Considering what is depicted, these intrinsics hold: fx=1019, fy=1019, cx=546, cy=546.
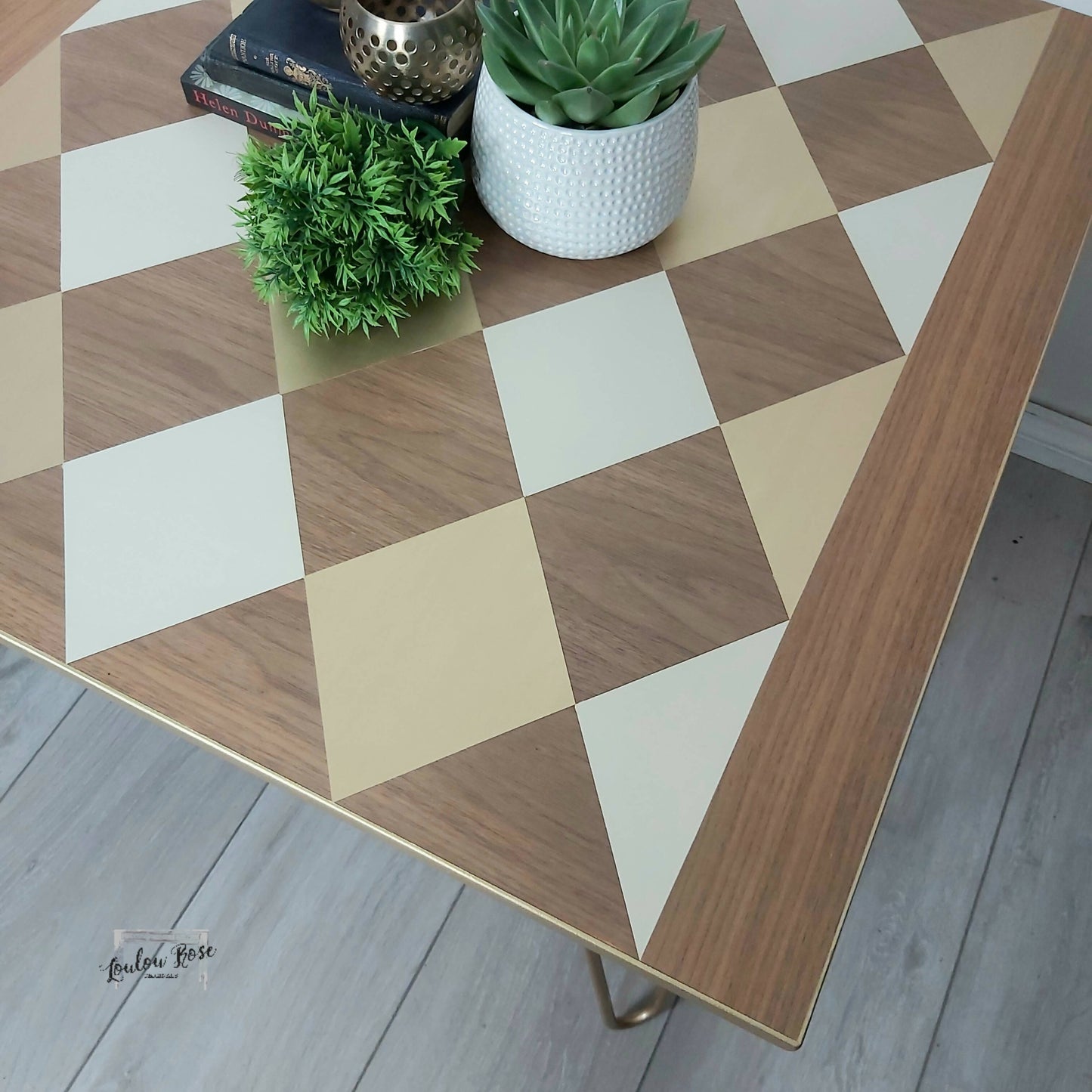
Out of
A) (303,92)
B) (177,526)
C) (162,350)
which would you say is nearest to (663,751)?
(177,526)

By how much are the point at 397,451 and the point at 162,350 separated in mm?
186

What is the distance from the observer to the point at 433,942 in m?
1.11

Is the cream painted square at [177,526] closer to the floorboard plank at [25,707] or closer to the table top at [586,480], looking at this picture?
the table top at [586,480]

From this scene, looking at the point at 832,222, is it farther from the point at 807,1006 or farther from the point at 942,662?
the point at 942,662

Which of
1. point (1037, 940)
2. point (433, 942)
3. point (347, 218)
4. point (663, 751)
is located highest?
point (347, 218)

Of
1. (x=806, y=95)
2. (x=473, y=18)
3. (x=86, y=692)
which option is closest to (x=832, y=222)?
(x=806, y=95)

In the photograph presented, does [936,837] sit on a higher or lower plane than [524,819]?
lower

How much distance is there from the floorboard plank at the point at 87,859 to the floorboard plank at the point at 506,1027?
265 mm

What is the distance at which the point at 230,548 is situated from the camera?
24.6 inches

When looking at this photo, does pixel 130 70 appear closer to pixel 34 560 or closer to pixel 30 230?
pixel 30 230

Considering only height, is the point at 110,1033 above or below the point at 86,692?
below

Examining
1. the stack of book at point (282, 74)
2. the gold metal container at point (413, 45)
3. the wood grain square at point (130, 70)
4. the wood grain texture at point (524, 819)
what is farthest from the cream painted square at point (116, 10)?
the wood grain texture at point (524, 819)

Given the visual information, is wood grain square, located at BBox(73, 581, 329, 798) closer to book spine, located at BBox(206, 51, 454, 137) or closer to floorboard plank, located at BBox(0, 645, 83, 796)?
book spine, located at BBox(206, 51, 454, 137)

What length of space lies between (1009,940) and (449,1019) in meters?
0.61
